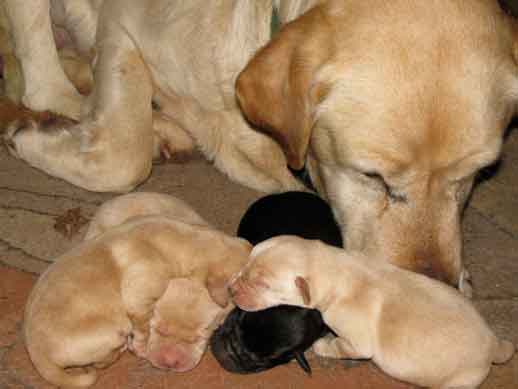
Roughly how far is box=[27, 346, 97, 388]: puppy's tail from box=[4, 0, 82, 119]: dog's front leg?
1283 mm

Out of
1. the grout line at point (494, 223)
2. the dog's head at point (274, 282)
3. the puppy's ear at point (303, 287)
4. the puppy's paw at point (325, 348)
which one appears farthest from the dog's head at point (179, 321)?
the grout line at point (494, 223)

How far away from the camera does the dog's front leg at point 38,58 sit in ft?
10.1

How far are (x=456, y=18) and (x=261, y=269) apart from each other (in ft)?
2.99

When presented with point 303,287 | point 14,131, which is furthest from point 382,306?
point 14,131

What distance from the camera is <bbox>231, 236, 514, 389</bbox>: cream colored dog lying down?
6.75ft

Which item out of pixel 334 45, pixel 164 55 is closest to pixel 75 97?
pixel 164 55

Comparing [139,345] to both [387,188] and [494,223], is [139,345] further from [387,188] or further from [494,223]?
[494,223]

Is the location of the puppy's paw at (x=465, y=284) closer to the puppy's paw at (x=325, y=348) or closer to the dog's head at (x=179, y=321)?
the puppy's paw at (x=325, y=348)

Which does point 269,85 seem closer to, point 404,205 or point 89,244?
point 404,205

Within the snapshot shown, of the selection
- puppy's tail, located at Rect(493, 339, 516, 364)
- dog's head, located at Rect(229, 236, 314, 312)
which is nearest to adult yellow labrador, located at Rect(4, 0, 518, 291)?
puppy's tail, located at Rect(493, 339, 516, 364)

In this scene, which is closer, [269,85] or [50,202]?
[269,85]

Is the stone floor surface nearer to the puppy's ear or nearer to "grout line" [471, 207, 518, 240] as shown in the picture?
"grout line" [471, 207, 518, 240]

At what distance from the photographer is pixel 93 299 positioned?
80.8 inches

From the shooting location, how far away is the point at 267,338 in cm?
216
